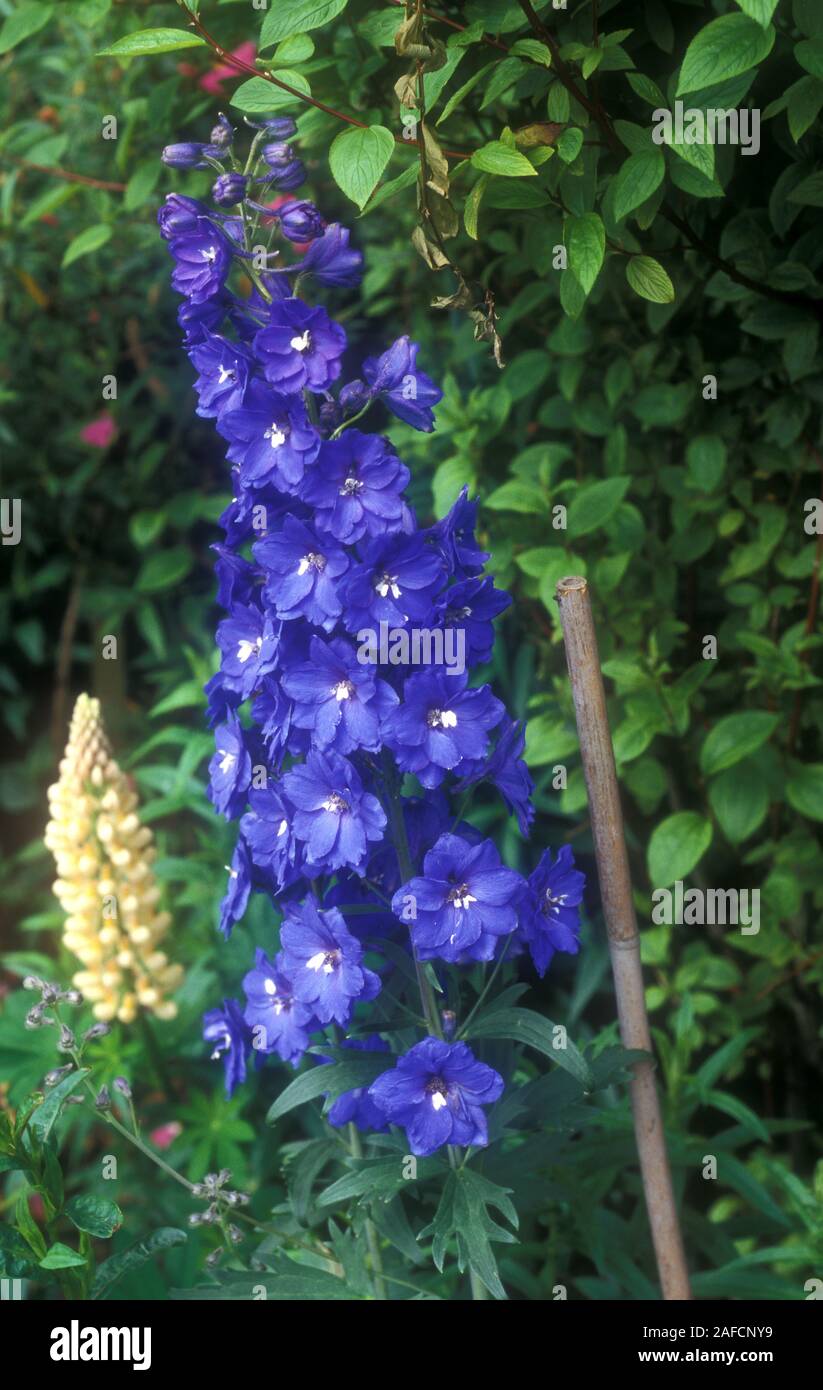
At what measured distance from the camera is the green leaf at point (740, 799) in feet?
6.93

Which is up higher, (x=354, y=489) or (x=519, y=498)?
(x=519, y=498)

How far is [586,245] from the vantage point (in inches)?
64.1

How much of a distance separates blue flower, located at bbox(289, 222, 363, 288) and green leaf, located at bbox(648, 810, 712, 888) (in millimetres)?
990

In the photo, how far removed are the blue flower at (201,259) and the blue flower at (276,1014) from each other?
75 centimetres

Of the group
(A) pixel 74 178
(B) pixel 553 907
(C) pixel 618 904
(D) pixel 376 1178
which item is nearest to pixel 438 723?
(B) pixel 553 907

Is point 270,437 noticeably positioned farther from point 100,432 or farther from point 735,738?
point 100,432

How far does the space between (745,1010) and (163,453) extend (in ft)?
5.34

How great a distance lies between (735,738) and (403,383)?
84 cm

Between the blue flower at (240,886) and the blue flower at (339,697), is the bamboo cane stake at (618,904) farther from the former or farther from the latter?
the blue flower at (240,886)

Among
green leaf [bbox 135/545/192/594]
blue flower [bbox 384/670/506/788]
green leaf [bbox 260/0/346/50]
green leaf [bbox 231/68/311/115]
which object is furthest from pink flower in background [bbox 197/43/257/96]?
blue flower [bbox 384/670/506/788]

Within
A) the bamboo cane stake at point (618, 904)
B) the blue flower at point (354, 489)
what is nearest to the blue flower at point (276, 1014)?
the bamboo cane stake at point (618, 904)

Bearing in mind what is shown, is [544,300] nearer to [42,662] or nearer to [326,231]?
[326,231]

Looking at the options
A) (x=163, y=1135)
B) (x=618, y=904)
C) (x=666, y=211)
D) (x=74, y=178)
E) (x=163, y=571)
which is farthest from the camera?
(x=163, y=571)

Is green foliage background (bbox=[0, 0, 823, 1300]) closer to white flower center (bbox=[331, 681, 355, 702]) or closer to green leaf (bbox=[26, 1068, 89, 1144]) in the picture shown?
green leaf (bbox=[26, 1068, 89, 1144])
